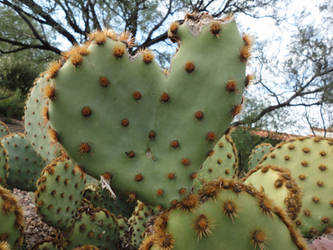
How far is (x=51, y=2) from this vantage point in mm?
7723

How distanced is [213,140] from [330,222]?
3.41 ft

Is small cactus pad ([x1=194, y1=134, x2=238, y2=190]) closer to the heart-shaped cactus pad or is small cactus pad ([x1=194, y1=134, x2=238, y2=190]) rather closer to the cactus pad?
the heart-shaped cactus pad

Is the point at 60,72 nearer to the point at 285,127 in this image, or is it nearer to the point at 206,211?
the point at 206,211

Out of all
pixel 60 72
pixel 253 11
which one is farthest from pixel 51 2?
pixel 60 72

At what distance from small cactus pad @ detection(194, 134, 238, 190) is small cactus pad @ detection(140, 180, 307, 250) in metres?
0.97

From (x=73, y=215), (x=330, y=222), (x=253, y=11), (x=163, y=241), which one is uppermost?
(x=253, y=11)

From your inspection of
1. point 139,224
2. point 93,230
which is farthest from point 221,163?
point 93,230

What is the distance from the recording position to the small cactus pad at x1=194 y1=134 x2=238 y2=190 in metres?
1.80

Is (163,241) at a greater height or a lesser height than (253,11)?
lesser

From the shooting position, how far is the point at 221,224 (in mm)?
733

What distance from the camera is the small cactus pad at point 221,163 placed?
1800mm

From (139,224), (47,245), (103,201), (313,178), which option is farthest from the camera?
(103,201)

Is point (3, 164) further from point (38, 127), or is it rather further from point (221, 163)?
point (221, 163)

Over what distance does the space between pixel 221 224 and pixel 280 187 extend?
1.51ft
